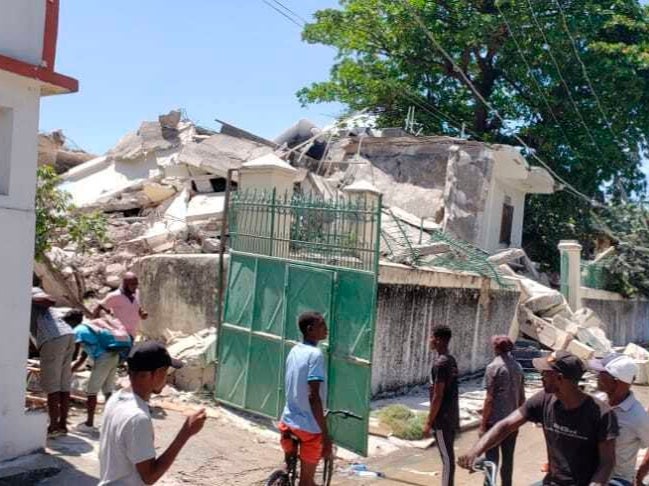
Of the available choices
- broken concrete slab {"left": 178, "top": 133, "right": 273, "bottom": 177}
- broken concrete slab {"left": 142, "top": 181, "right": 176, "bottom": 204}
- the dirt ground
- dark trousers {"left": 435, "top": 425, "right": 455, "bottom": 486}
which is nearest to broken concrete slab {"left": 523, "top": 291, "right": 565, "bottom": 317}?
broken concrete slab {"left": 178, "top": 133, "right": 273, "bottom": 177}

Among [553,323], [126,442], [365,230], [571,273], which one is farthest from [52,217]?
[571,273]

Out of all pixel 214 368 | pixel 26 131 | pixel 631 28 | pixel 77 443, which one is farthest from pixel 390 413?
pixel 631 28

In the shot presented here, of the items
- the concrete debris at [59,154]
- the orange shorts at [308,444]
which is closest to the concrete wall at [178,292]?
the orange shorts at [308,444]

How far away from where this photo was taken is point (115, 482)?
3.14m

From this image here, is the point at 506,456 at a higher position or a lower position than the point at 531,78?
lower

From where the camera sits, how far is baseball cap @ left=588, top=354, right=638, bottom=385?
14.0ft

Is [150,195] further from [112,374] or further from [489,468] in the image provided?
[489,468]

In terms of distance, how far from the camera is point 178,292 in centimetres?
1086

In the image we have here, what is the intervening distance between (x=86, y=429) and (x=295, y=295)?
2620mm

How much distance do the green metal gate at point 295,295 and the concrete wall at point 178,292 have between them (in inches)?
40.8

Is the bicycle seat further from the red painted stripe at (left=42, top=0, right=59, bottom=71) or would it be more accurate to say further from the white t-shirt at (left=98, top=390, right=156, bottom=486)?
the red painted stripe at (left=42, top=0, right=59, bottom=71)

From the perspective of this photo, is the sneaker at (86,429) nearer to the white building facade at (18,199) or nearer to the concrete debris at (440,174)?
the white building facade at (18,199)

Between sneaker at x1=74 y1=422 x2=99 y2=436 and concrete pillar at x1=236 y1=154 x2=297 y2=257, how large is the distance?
2.77m

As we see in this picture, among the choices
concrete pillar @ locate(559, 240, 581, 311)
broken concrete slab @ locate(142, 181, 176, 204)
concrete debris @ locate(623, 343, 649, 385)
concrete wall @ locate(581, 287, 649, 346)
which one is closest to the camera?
broken concrete slab @ locate(142, 181, 176, 204)
